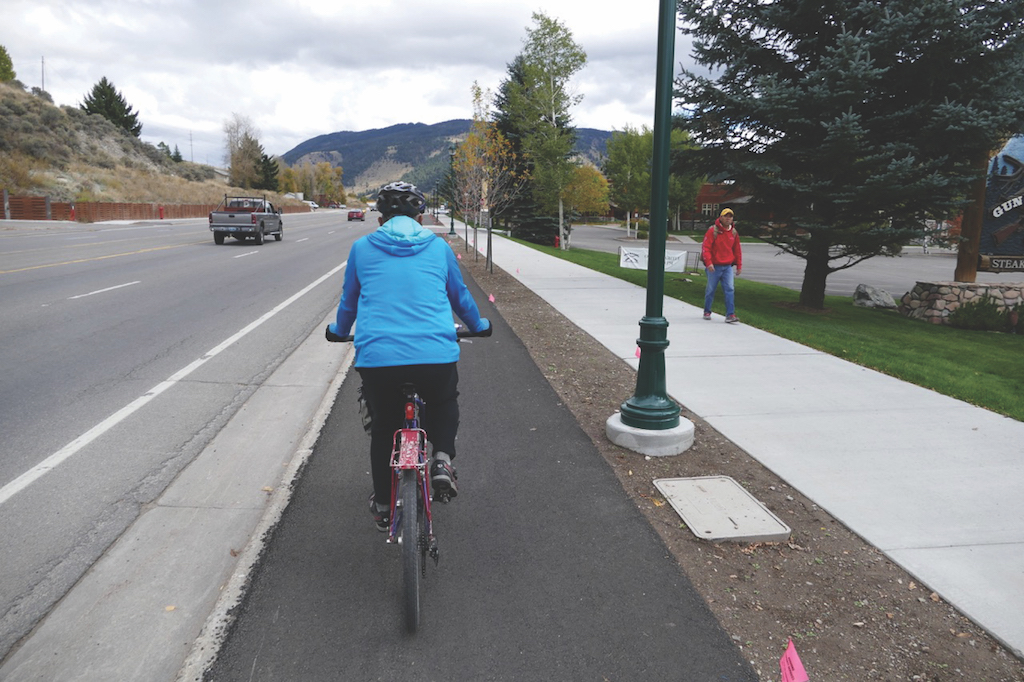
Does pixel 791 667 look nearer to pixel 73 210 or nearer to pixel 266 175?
pixel 73 210

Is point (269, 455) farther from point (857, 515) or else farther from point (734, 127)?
point (734, 127)

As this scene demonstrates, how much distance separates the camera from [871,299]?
51.1ft

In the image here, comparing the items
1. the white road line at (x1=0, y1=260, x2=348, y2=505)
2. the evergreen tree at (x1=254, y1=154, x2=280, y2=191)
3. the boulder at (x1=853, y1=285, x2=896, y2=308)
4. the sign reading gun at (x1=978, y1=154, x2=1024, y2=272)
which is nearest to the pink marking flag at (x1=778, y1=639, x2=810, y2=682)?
the white road line at (x1=0, y1=260, x2=348, y2=505)

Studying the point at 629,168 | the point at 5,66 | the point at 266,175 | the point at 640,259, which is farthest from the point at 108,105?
the point at 640,259

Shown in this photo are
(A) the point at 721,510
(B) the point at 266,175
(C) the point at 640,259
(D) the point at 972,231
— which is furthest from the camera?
(B) the point at 266,175

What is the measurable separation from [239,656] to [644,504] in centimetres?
255

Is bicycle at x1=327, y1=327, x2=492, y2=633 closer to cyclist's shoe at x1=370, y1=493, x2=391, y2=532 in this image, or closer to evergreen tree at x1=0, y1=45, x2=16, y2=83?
cyclist's shoe at x1=370, y1=493, x2=391, y2=532

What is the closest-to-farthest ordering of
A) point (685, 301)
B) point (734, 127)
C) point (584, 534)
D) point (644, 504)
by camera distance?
point (584, 534) → point (644, 504) → point (734, 127) → point (685, 301)

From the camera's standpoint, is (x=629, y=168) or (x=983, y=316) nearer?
(x=983, y=316)

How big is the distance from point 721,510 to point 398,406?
224 cm

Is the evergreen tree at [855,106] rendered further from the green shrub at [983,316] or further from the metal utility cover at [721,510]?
the metal utility cover at [721,510]

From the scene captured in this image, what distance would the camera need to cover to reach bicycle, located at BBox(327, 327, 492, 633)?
292 cm

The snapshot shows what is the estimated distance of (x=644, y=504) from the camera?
441cm

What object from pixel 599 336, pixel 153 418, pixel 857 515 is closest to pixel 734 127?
pixel 599 336
